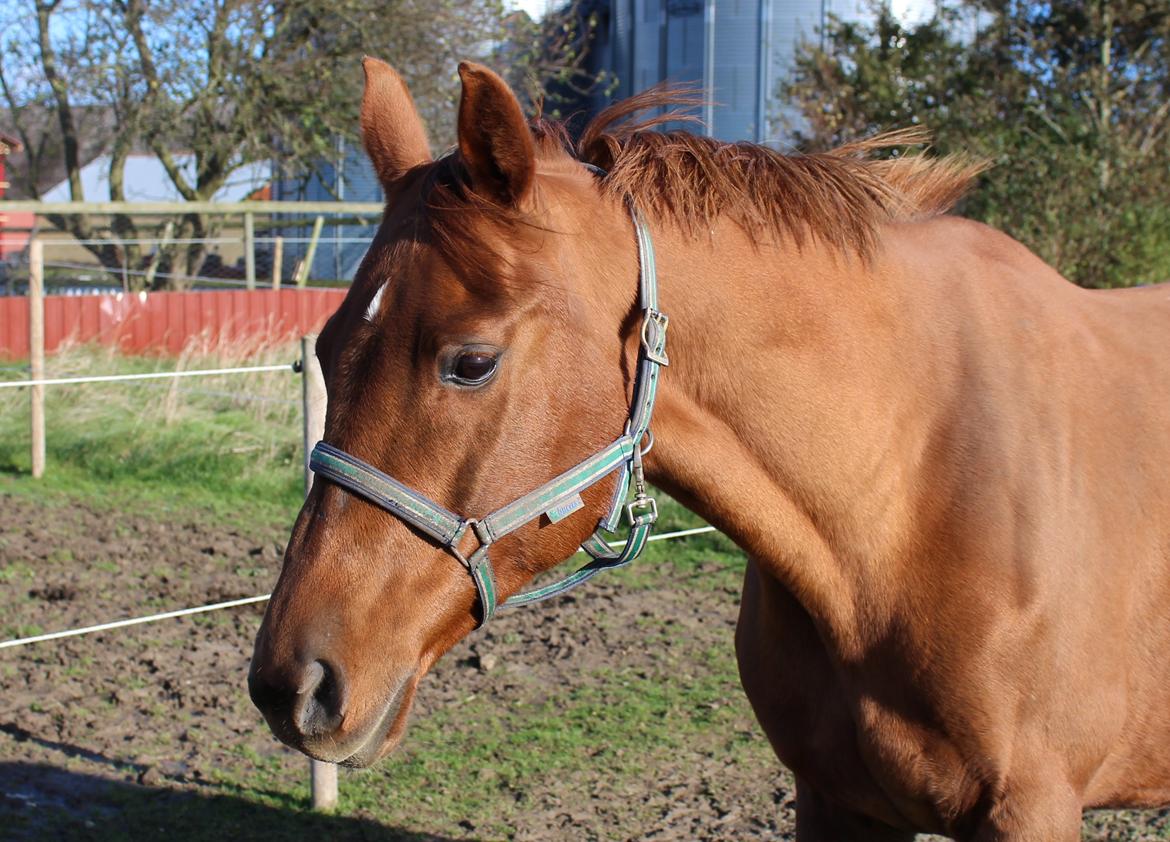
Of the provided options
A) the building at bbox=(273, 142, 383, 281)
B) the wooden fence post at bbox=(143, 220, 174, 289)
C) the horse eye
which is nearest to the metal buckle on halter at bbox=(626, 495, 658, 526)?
the horse eye

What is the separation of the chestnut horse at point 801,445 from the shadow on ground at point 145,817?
197 centimetres

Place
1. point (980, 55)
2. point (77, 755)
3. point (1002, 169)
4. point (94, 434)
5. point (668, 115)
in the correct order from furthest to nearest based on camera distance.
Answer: point (980, 55) → point (1002, 169) → point (94, 434) → point (77, 755) → point (668, 115)

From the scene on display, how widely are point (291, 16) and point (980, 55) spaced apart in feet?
30.0

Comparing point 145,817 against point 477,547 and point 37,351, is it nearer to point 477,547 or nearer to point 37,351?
point 477,547

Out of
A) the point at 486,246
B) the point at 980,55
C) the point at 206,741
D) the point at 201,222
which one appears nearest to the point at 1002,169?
the point at 980,55

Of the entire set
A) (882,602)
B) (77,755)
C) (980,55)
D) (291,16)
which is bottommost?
(77,755)

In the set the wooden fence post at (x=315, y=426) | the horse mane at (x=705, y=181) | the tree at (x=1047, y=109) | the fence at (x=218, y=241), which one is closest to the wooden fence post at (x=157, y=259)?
the fence at (x=218, y=241)

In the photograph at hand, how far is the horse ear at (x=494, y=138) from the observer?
5.71ft

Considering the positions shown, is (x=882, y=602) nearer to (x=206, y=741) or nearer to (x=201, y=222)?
(x=206, y=741)

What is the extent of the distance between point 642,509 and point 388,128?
0.92 m

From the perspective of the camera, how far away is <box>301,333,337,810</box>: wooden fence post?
3.87 meters

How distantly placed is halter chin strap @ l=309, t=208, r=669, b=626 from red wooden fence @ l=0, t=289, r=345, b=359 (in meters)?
10.3

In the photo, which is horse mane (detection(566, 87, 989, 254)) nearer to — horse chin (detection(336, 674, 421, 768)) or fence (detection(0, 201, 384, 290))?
horse chin (detection(336, 674, 421, 768))

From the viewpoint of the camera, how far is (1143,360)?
246 centimetres
